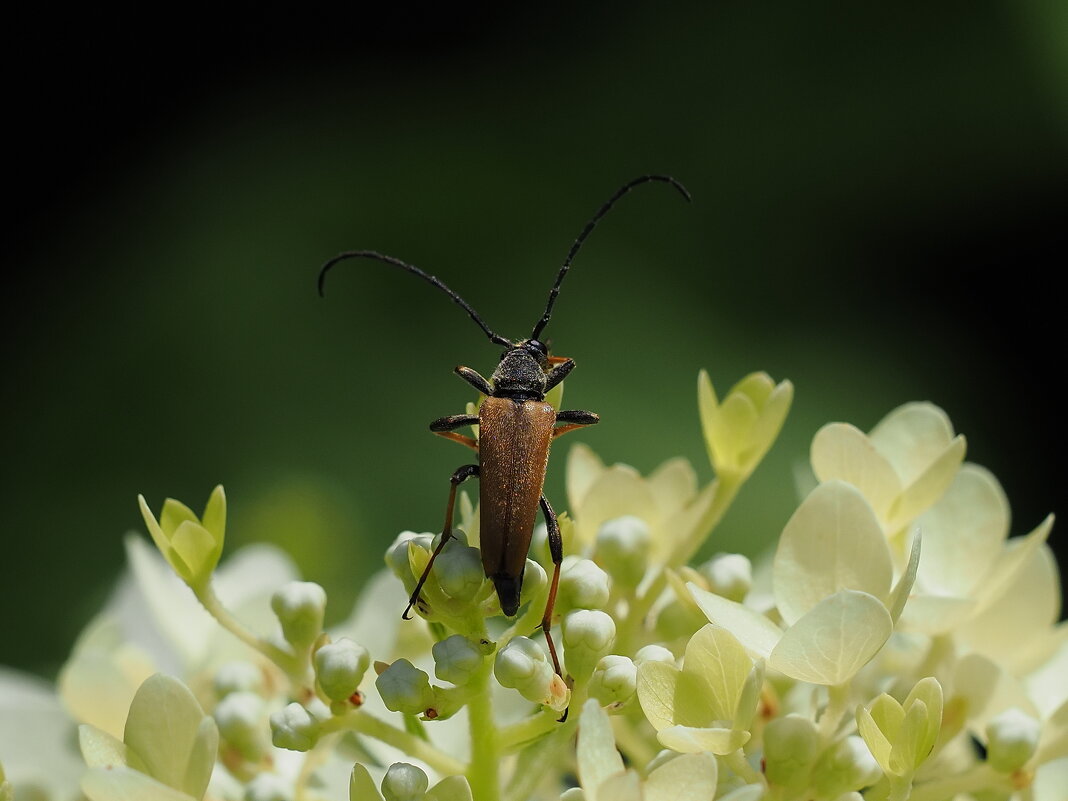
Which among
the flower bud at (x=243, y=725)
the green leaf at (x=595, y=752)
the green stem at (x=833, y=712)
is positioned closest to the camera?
the green leaf at (x=595, y=752)

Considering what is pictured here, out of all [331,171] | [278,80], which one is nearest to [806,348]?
[331,171]

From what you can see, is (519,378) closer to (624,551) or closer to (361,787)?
(624,551)

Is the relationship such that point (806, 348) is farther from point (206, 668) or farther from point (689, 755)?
point (689, 755)

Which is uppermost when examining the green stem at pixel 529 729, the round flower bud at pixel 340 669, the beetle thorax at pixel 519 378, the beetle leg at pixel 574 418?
the beetle thorax at pixel 519 378

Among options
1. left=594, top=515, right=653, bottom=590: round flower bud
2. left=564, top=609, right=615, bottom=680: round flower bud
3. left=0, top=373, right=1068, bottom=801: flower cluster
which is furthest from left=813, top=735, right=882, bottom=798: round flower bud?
left=594, top=515, right=653, bottom=590: round flower bud

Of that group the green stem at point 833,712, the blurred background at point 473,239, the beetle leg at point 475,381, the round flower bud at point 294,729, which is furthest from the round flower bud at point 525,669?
the blurred background at point 473,239

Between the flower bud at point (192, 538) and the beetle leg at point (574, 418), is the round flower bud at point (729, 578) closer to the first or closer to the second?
the beetle leg at point (574, 418)

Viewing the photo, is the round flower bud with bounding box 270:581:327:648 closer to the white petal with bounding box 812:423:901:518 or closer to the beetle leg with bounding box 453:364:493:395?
the beetle leg with bounding box 453:364:493:395
